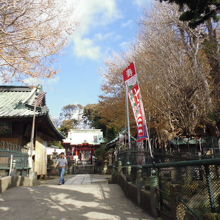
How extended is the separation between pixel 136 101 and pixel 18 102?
10.00m

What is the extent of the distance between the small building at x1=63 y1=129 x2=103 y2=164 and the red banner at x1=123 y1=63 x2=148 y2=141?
21.4m

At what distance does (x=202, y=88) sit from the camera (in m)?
10.6

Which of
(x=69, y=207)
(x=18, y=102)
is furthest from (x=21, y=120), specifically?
(x=69, y=207)

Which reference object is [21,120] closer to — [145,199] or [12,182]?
[12,182]

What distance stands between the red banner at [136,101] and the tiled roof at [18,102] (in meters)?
6.98

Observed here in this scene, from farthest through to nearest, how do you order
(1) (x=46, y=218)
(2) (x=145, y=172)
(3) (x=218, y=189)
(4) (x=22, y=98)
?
1. (4) (x=22, y=98)
2. (2) (x=145, y=172)
3. (1) (x=46, y=218)
4. (3) (x=218, y=189)

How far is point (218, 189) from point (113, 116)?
14218 millimetres

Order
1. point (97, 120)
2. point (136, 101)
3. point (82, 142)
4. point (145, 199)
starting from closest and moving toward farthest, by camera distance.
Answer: point (145, 199) < point (136, 101) < point (82, 142) < point (97, 120)

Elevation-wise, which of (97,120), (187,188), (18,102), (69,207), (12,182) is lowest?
(69,207)

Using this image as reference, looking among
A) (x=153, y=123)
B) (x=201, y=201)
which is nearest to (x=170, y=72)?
(x=153, y=123)

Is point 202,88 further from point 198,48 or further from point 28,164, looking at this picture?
point 28,164

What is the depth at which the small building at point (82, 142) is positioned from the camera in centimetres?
2952

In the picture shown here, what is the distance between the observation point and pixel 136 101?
24.8ft

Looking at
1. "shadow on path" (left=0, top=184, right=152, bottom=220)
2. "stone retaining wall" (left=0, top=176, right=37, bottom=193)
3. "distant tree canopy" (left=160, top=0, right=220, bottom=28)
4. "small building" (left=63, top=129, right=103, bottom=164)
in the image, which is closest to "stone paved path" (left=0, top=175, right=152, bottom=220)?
"shadow on path" (left=0, top=184, right=152, bottom=220)
